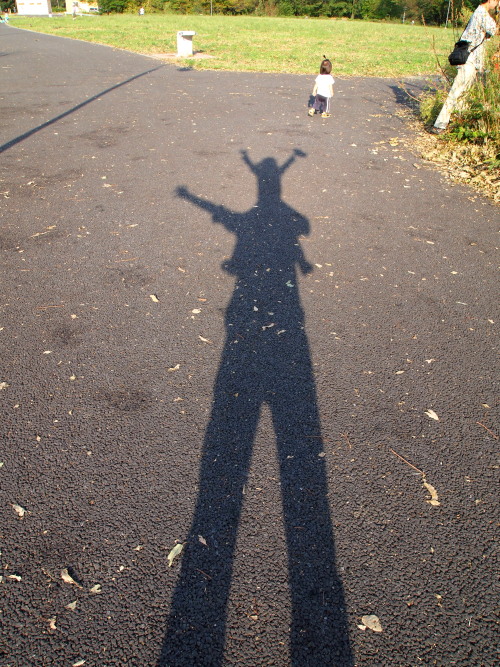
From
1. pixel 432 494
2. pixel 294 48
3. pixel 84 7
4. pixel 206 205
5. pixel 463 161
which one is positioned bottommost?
pixel 432 494

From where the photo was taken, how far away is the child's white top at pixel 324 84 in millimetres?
10484

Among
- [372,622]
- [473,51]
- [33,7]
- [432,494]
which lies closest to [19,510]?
[372,622]

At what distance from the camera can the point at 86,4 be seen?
7444cm

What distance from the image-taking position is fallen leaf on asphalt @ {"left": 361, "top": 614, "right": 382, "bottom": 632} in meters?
2.04

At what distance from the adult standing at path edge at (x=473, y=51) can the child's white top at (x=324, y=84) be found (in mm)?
2664

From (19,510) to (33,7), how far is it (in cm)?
8914

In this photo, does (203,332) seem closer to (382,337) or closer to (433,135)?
(382,337)

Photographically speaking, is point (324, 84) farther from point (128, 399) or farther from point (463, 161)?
point (128, 399)

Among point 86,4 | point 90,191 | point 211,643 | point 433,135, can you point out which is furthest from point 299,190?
point 86,4

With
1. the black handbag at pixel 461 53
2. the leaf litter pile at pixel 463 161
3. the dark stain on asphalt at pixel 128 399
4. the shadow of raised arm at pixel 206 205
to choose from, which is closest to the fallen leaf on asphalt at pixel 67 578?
the dark stain on asphalt at pixel 128 399

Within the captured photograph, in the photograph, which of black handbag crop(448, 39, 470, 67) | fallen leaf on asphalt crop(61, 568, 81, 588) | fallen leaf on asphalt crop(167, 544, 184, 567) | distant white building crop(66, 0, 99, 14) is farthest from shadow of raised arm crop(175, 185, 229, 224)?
distant white building crop(66, 0, 99, 14)

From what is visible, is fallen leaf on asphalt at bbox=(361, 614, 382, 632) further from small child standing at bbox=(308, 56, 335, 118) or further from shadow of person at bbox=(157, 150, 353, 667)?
small child standing at bbox=(308, 56, 335, 118)

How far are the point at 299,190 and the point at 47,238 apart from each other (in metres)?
3.51

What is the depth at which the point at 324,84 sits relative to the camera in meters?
10.6
